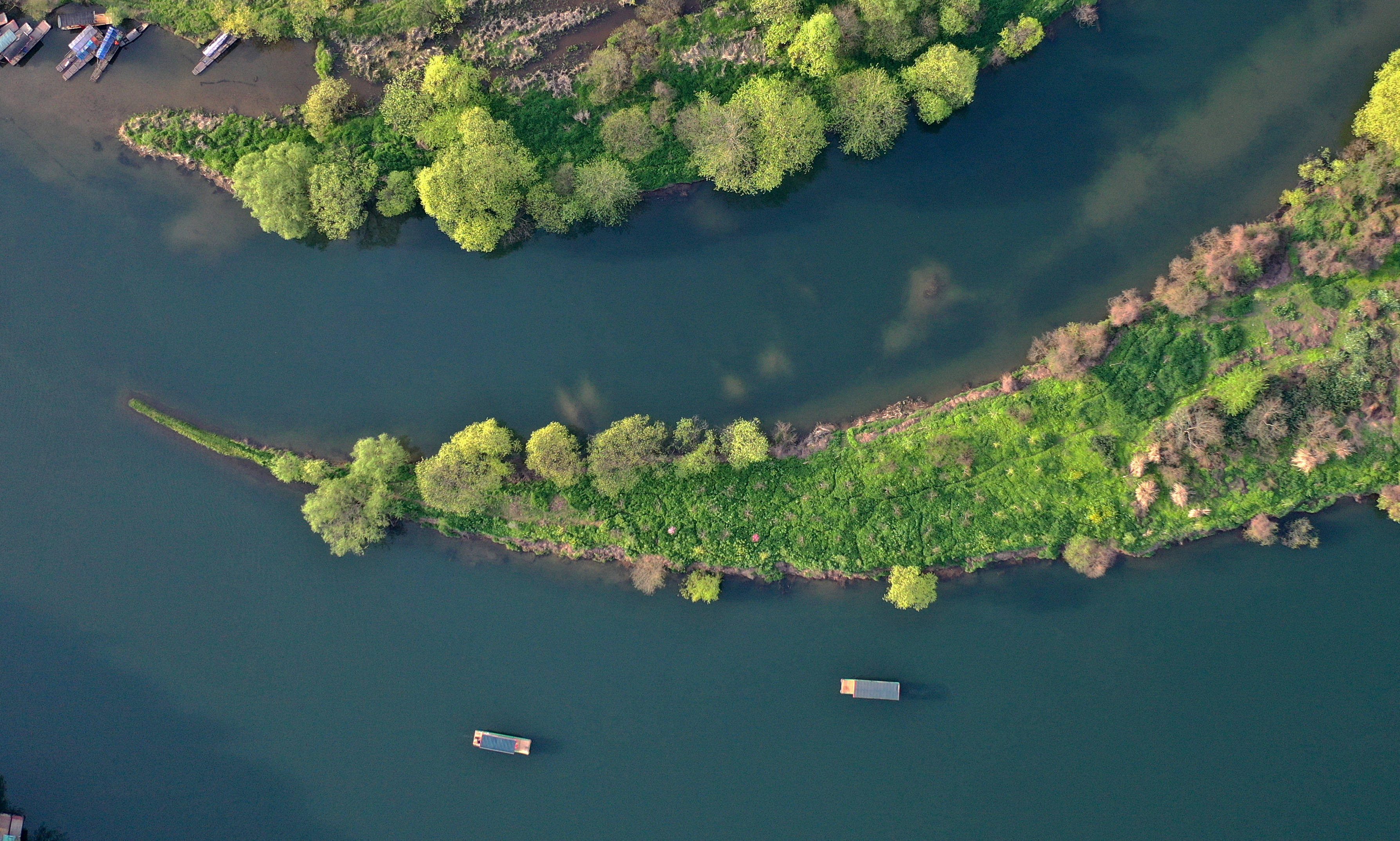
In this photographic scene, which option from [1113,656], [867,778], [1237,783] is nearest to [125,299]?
[867,778]

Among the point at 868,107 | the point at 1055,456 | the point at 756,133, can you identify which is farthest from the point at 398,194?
the point at 1055,456

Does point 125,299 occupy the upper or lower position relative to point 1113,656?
upper

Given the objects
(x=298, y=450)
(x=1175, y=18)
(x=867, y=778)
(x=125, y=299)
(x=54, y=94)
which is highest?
(x=1175, y=18)

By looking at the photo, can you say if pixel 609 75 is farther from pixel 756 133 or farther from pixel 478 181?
pixel 478 181

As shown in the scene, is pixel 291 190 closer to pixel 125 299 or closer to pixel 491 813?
pixel 125 299

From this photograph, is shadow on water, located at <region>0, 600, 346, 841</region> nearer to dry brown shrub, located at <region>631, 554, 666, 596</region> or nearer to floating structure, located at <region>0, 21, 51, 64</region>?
dry brown shrub, located at <region>631, 554, 666, 596</region>

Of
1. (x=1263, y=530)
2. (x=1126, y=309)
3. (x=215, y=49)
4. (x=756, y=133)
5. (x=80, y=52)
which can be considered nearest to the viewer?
(x=1263, y=530)
